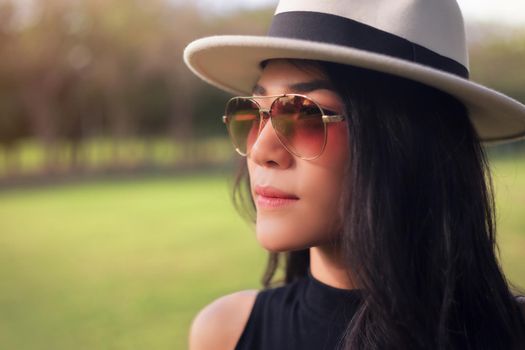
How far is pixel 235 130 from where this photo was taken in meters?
1.69

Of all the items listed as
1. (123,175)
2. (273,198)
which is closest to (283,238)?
(273,198)

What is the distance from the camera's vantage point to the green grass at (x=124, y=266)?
477cm

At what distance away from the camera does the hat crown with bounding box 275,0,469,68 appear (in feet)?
4.58

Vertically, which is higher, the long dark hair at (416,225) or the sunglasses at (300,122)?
the sunglasses at (300,122)

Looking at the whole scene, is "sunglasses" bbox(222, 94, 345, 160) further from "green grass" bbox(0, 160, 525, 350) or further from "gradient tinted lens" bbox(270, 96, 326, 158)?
"green grass" bbox(0, 160, 525, 350)

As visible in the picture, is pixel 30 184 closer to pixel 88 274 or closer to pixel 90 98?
pixel 90 98

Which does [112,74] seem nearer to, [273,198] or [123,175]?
[123,175]

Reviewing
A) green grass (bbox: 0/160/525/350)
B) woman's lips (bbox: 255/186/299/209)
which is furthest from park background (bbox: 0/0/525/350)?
woman's lips (bbox: 255/186/299/209)

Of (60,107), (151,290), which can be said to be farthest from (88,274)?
(60,107)

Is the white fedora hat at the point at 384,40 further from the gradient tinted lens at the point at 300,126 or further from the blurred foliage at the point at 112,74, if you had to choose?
the blurred foliage at the point at 112,74

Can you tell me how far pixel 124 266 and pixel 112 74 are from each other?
642 inches

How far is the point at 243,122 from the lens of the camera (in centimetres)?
165

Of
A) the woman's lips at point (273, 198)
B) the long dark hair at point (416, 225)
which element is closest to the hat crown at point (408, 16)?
the long dark hair at point (416, 225)

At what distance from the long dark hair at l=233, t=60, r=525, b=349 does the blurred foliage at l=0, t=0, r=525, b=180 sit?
57.3 ft
